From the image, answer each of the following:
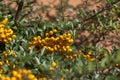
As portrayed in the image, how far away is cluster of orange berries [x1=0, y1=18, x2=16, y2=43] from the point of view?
2976 mm

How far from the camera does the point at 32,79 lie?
1.89 metres

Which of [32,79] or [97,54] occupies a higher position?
[32,79]

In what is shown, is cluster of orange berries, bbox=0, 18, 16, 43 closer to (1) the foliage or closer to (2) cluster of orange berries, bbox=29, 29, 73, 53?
(1) the foliage

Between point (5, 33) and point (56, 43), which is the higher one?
point (5, 33)

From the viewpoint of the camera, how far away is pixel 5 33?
301 centimetres

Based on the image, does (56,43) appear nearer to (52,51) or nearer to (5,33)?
(52,51)

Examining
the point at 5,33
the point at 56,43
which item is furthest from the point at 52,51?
the point at 5,33

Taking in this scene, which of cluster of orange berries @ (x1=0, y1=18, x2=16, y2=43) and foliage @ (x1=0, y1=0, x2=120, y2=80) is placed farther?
cluster of orange berries @ (x1=0, y1=18, x2=16, y2=43)

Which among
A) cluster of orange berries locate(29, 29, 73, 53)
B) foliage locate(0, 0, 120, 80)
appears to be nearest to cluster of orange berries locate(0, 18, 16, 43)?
foliage locate(0, 0, 120, 80)

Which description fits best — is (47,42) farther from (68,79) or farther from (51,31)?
(68,79)

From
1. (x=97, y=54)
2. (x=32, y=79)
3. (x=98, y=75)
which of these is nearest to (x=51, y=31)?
(x=97, y=54)

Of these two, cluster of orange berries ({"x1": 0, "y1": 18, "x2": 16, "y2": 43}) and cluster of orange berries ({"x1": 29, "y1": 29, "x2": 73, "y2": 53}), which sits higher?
cluster of orange berries ({"x1": 0, "y1": 18, "x2": 16, "y2": 43})

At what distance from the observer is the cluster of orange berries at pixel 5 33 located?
2976 mm

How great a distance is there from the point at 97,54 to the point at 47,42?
21.5 inches
